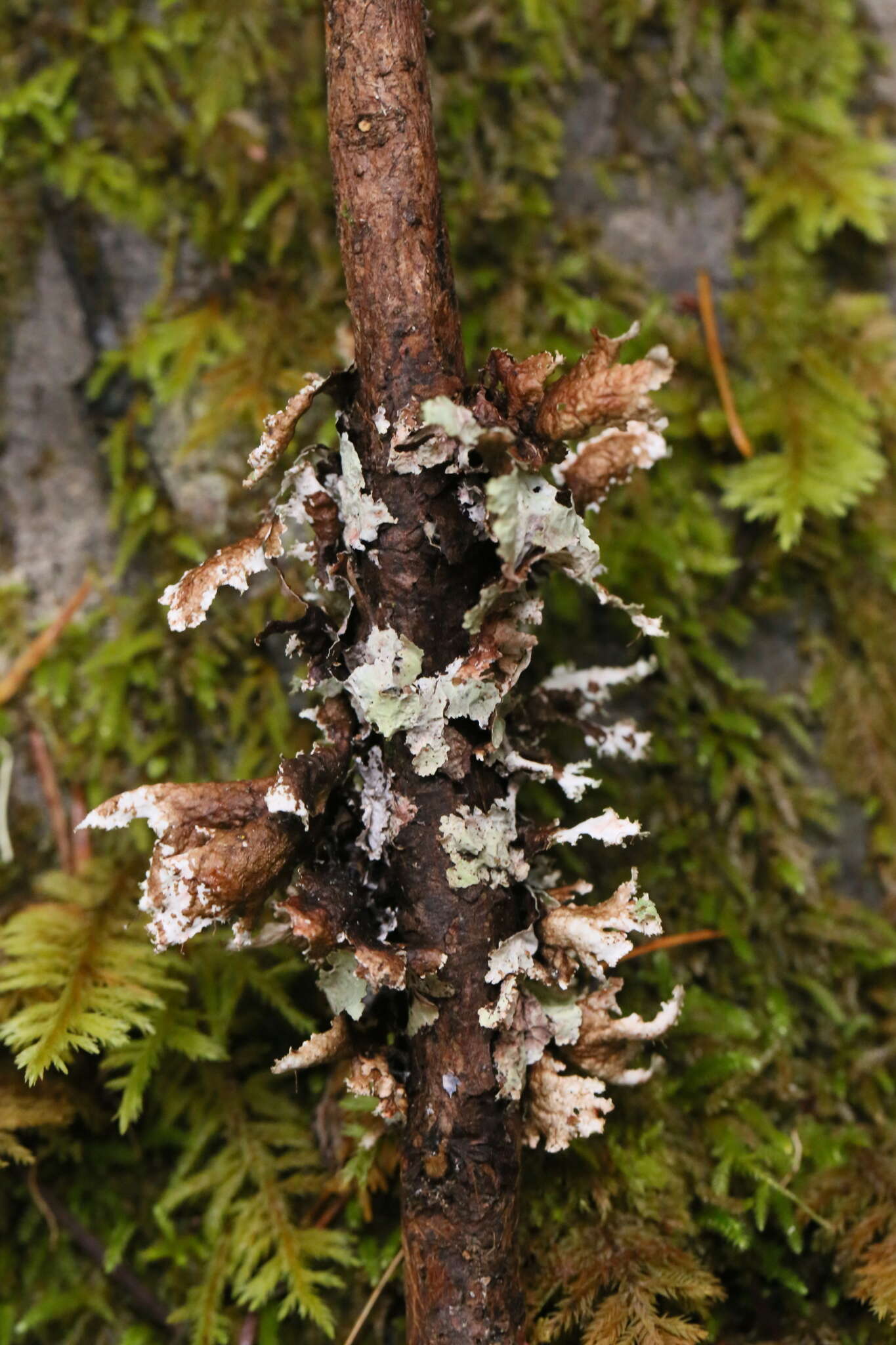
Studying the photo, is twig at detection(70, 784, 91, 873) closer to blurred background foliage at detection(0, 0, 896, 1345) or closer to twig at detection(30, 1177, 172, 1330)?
blurred background foliage at detection(0, 0, 896, 1345)

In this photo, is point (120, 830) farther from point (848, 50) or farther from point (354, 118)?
point (848, 50)

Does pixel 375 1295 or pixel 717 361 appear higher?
pixel 717 361

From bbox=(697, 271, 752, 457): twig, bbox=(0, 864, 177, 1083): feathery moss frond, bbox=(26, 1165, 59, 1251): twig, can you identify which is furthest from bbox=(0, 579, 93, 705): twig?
bbox=(697, 271, 752, 457): twig

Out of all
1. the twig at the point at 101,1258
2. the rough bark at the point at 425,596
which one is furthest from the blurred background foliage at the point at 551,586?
the rough bark at the point at 425,596

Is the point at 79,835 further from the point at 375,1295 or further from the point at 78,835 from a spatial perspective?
the point at 375,1295

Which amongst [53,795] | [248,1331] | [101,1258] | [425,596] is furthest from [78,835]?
[425,596]

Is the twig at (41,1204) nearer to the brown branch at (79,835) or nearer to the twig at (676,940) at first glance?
the brown branch at (79,835)
